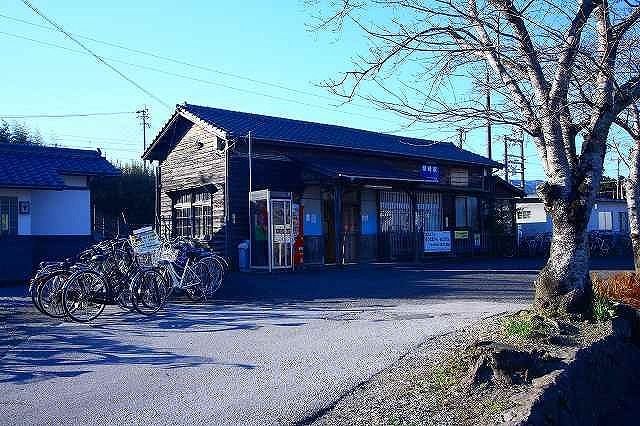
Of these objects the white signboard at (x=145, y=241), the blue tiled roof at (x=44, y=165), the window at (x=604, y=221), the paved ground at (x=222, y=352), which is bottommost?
the paved ground at (x=222, y=352)

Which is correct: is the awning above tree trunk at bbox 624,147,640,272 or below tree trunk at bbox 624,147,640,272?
above

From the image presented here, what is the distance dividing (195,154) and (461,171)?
12765mm

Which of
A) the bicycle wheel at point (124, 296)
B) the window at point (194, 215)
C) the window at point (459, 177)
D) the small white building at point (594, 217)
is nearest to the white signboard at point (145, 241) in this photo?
the bicycle wheel at point (124, 296)

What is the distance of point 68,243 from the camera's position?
18141 millimetres

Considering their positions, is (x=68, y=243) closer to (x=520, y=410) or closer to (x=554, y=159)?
(x=554, y=159)

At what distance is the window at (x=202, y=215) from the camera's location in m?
23.8

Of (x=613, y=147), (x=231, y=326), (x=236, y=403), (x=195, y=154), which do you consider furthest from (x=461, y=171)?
(x=236, y=403)

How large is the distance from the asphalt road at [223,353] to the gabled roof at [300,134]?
Answer: 960 centimetres

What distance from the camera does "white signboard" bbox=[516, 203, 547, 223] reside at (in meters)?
41.6

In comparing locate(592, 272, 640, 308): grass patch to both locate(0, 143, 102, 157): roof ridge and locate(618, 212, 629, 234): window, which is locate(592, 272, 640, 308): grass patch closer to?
locate(0, 143, 102, 157): roof ridge

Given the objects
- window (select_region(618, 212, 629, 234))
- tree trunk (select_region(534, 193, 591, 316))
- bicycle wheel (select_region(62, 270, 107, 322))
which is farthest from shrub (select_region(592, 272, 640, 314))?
window (select_region(618, 212, 629, 234))

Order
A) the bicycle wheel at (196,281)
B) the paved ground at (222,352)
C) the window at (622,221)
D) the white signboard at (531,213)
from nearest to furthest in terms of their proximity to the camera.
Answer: the paved ground at (222,352) → the bicycle wheel at (196,281) → the white signboard at (531,213) → the window at (622,221)

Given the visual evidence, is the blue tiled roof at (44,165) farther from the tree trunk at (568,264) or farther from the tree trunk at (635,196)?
the tree trunk at (568,264)

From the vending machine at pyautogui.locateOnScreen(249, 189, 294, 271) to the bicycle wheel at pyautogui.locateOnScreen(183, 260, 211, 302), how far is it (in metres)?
7.14
